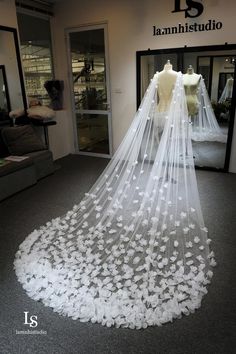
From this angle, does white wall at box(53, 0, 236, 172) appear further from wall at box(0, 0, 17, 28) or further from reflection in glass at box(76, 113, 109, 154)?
wall at box(0, 0, 17, 28)

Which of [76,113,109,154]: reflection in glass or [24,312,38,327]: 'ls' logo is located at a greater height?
[76,113,109,154]: reflection in glass

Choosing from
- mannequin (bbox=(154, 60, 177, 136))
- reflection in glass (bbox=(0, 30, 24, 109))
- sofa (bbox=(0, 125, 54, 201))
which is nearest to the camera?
sofa (bbox=(0, 125, 54, 201))

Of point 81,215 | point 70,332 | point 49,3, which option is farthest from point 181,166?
point 49,3

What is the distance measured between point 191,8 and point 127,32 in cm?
103

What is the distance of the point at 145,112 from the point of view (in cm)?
329

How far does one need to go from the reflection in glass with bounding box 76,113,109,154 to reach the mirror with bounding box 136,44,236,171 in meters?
1.01

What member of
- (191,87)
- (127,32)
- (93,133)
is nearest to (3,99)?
(93,133)

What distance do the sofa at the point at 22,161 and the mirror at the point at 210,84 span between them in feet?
6.09

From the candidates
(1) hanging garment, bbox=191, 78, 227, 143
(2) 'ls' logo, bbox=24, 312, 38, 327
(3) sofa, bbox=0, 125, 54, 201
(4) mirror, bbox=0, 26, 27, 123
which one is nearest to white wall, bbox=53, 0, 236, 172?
(1) hanging garment, bbox=191, 78, 227, 143

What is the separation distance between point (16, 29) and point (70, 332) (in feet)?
13.6

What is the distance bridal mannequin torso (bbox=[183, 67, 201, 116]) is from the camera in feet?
12.7

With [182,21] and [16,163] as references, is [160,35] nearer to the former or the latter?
[182,21]

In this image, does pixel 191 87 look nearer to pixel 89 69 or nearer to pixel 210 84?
pixel 210 84

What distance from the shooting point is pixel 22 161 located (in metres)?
3.65
